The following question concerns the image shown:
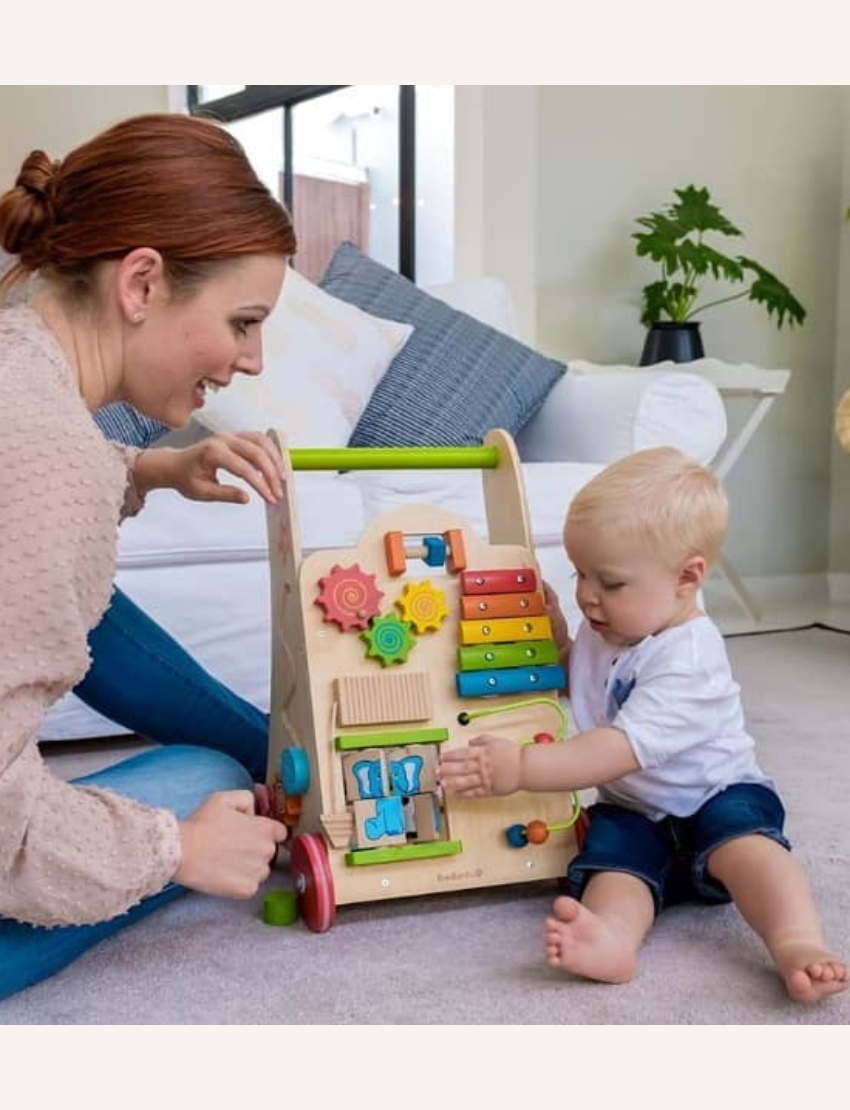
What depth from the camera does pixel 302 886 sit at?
128 centimetres

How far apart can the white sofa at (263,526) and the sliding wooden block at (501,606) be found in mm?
697

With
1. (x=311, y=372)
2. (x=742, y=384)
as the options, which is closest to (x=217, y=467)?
(x=311, y=372)

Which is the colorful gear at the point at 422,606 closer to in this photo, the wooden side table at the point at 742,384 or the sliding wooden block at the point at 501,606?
the sliding wooden block at the point at 501,606

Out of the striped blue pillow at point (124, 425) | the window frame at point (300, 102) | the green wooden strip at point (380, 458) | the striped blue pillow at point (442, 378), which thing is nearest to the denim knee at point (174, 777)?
the green wooden strip at point (380, 458)

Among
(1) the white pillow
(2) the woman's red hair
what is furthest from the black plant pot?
(2) the woman's red hair

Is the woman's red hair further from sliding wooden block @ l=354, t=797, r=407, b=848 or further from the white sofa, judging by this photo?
the white sofa

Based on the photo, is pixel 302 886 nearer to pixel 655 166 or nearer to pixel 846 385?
pixel 655 166

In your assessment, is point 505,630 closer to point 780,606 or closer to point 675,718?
point 675,718

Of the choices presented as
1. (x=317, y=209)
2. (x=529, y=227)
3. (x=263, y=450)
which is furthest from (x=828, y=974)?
(x=317, y=209)

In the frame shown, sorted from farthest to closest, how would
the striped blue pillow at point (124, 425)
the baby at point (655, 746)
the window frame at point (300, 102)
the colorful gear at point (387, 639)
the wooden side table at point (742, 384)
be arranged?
the window frame at point (300, 102)
the wooden side table at point (742, 384)
the striped blue pillow at point (124, 425)
the colorful gear at point (387, 639)
the baby at point (655, 746)

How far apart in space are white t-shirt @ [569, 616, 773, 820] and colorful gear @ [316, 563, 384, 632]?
258mm

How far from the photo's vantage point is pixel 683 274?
3.51 metres

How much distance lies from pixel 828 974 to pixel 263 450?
74 centimetres

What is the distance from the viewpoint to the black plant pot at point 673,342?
3311 mm
